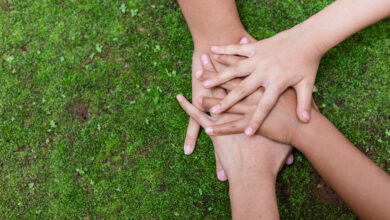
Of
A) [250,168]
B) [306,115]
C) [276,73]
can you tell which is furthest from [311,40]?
[250,168]

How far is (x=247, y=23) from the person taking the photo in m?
3.03

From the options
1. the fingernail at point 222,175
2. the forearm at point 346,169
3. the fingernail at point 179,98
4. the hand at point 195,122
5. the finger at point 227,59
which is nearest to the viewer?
the forearm at point 346,169

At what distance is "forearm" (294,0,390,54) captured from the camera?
2.16 meters

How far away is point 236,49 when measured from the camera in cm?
248

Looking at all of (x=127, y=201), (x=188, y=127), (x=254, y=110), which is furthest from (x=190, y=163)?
(x=254, y=110)

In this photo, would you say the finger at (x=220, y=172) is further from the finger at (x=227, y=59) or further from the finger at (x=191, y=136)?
the finger at (x=227, y=59)

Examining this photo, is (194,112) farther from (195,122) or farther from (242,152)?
(242,152)

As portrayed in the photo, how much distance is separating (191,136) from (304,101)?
1005mm

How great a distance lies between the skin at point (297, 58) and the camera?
2.21 m

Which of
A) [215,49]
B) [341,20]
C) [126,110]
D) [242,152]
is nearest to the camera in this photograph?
[341,20]

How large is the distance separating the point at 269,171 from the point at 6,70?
266cm

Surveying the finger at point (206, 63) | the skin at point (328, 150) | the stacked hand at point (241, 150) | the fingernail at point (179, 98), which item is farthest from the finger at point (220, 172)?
the finger at point (206, 63)

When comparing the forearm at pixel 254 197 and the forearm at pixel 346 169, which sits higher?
the forearm at pixel 346 169

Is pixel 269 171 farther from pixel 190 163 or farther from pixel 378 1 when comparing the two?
pixel 378 1
